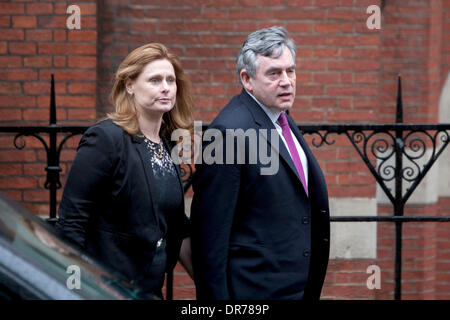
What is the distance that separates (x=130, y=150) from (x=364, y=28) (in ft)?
9.78

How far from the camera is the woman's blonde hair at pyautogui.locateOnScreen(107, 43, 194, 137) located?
2.75m

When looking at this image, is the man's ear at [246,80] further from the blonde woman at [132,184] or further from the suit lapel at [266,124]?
the blonde woman at [132,184]

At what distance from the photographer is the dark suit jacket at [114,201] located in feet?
8.55

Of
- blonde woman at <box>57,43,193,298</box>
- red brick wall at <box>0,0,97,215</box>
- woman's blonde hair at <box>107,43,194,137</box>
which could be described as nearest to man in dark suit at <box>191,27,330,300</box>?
blonde woman at <box>57,43,193,298</box>

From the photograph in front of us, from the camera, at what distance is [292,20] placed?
5133 mm

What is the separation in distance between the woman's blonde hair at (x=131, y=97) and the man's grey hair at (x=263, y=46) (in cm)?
34

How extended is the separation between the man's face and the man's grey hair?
0.02m

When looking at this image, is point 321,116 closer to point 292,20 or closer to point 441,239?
point 292,20

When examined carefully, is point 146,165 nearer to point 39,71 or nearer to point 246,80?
point 246,80

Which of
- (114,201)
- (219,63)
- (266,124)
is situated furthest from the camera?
(219,63)

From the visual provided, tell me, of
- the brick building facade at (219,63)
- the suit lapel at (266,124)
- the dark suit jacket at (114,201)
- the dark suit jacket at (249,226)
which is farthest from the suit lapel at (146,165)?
the brick building facade at (219,63)

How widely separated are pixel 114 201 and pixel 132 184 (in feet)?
0.30

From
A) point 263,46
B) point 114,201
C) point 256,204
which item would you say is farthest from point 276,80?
point 114,201

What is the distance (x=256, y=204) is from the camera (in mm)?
2656
